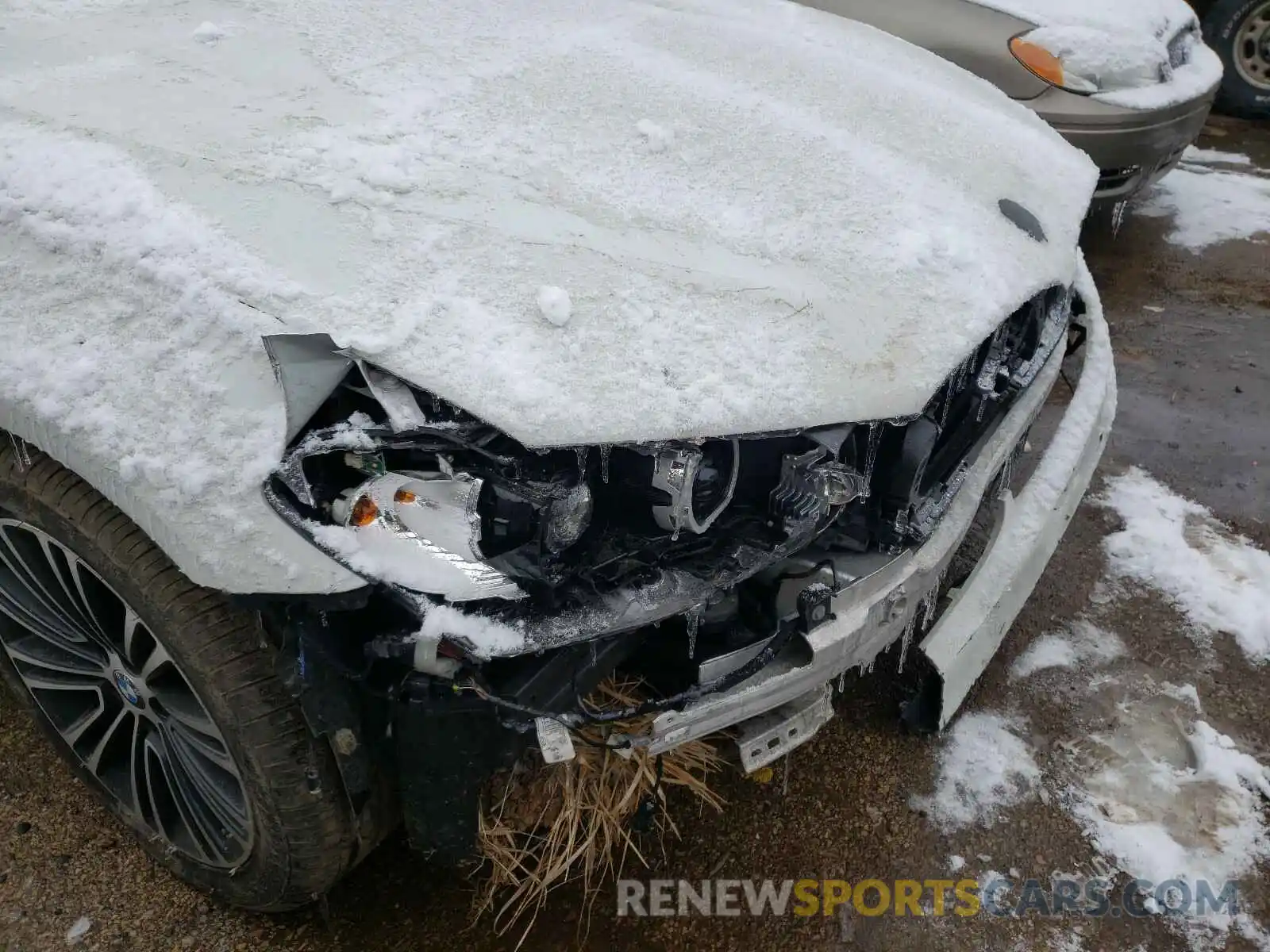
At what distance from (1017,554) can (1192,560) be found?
1.24 m

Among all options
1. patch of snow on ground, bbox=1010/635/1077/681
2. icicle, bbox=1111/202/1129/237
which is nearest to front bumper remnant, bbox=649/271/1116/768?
patch of snow on ground, bbox=1010/635/1077/681

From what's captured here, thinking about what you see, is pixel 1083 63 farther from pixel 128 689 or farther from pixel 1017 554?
pixel 128 689

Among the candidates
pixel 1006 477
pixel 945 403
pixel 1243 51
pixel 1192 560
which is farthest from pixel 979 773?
pixel 1243 51

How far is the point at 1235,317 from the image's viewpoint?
4.47 meters

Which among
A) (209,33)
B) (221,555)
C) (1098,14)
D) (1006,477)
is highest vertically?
(209,33)

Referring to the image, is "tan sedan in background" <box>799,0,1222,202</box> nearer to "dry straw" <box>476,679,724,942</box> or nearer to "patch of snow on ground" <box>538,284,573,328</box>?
"patch of snow on ground" <box>538,284,573,328</box>

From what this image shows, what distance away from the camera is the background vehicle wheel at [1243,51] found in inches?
257

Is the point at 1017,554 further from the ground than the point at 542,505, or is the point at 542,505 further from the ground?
the point at 542,505

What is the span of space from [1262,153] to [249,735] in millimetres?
7415

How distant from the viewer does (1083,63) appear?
4211mm

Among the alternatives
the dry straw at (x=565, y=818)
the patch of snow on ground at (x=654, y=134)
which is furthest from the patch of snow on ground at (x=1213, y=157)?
the dry straw at (x=565, y=818)

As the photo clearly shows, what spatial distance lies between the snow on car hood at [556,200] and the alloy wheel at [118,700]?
0.66 metres

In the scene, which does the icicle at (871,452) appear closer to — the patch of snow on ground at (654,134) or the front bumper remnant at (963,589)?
the front bumper remnant at (963,589)

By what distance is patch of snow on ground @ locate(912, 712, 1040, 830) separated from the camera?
2.25m
